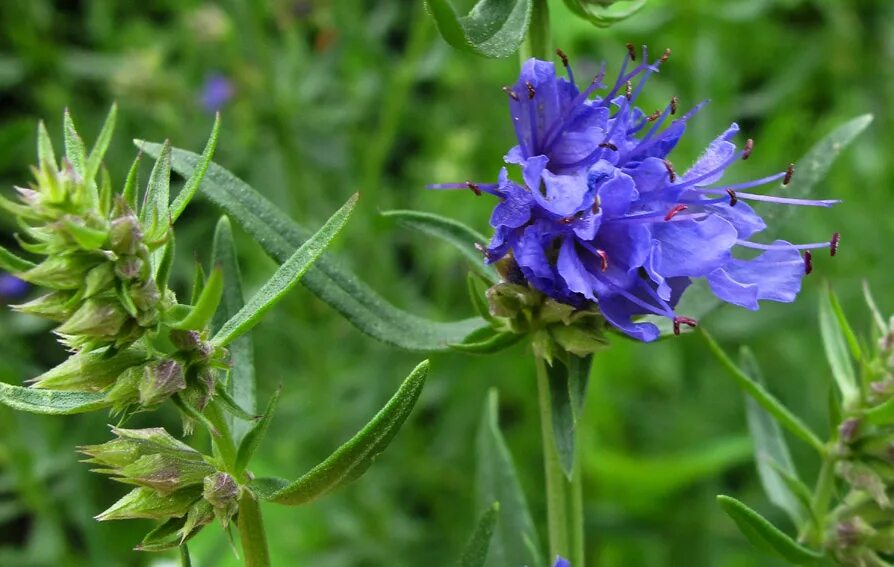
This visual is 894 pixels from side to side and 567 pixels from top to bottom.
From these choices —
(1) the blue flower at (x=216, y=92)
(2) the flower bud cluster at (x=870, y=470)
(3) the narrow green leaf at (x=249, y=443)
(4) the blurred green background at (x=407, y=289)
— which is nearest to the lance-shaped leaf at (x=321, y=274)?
(3) the narrow green leaf at (x=249, y=443)

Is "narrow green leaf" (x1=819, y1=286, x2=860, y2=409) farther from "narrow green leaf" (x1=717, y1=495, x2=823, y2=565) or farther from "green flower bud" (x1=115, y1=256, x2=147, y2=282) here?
"green flower bud" (x1=115, y1=256, x2=147, y2=282)

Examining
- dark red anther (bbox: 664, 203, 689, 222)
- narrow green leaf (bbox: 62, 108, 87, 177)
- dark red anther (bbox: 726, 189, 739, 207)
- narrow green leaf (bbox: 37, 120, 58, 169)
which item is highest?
dark red anther (bbox: 726, 189, 739, 207)

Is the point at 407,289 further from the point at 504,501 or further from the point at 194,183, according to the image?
the point at 194,183

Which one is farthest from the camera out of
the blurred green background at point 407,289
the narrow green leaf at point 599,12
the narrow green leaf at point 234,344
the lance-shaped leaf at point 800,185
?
the blurred green background at point 407,289

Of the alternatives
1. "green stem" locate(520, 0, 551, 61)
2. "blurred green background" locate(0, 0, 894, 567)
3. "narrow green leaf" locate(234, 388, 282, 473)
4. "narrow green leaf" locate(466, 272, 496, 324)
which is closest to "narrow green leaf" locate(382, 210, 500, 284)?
"narrow green leaf" locate(466, 272, 496, 324)

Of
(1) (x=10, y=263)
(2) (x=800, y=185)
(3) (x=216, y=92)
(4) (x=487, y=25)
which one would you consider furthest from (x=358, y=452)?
(3) (x=216, y=92)

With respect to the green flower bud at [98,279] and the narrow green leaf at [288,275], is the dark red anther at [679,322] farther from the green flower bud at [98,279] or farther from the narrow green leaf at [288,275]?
the green flower bud at [98,279]
